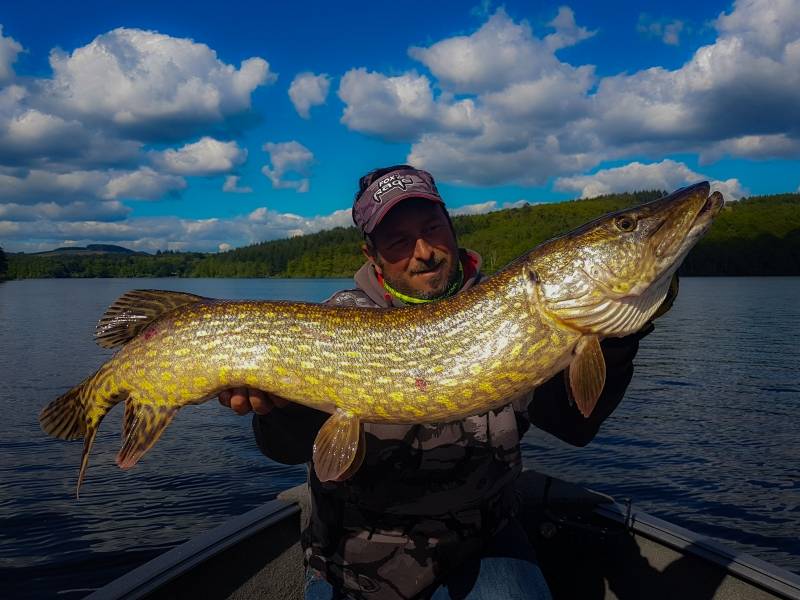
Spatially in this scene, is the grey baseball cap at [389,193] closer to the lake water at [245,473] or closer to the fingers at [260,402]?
the fingers at [260,402]

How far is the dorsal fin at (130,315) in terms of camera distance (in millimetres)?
2922

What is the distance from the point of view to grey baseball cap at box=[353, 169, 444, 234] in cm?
338

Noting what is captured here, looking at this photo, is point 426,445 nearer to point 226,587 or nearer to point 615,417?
point 226,587

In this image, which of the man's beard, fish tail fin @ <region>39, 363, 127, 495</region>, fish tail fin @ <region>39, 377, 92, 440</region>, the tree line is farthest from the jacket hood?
the tree line

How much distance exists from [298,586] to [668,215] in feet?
10.1

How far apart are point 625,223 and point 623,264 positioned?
179mm

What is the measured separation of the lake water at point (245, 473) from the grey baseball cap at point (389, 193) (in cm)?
579

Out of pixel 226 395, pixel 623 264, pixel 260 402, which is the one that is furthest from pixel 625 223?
pixel 226 395

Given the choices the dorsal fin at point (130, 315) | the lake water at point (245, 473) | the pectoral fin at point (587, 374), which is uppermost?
the dorsal fin at point (130, 315)

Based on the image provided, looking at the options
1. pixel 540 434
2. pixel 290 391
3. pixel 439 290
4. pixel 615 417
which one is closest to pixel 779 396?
pixel 615 417

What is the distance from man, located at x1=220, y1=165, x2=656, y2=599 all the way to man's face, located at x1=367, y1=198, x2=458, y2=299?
88cm

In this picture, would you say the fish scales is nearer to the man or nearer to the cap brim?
the man

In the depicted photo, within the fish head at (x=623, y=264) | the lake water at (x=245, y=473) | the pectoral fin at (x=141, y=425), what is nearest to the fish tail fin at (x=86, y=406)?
the pectoral fin at (x=141, y=425)

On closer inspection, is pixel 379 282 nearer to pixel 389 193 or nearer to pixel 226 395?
pixel 389 193
